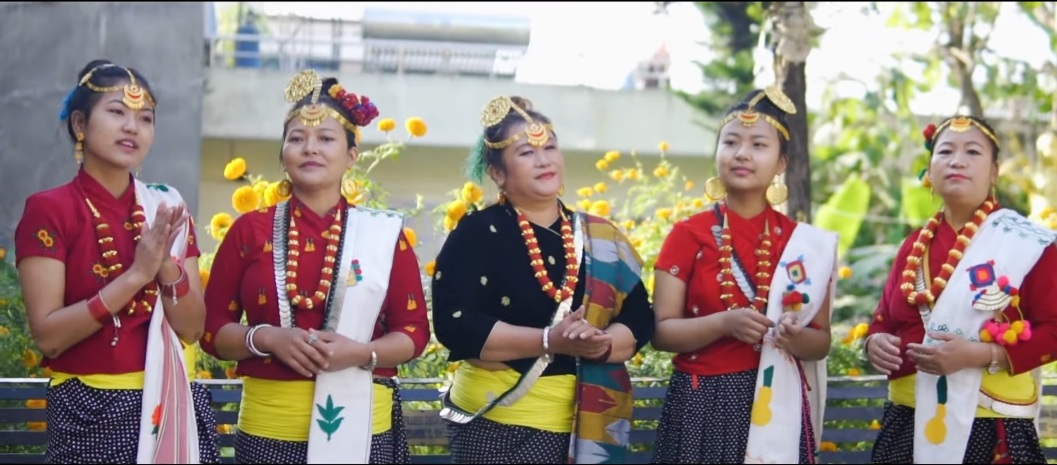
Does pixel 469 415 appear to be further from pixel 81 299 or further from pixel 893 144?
pixel 893 144

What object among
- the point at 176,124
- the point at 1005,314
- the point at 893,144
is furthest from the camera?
the point at 893,144

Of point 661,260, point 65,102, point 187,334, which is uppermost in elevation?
point 65,102

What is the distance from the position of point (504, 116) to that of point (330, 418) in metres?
1.14

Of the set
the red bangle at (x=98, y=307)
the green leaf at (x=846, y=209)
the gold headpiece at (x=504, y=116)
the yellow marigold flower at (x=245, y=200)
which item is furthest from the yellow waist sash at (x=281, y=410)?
the green leaf at (x=846, y=209)

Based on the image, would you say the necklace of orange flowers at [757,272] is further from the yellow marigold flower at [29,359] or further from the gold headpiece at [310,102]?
the yellow marigold flower at [29,359]

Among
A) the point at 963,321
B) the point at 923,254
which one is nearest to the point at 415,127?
the point at 923,254

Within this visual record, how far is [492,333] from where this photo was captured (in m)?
3.75

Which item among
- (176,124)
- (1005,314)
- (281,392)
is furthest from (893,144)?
(281,392)

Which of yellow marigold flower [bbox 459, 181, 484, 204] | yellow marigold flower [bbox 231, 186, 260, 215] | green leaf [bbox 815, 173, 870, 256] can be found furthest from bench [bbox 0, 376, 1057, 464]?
green leaf [bbox 815, 173, 870, 256]

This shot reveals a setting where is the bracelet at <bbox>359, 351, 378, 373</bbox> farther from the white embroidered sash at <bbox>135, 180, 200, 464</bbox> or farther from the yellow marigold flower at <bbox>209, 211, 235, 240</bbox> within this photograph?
the yellow marigold flower at <bbox>209, 211, 235, 240</bbox>

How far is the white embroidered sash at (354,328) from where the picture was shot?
361cm

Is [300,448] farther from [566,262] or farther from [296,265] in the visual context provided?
[566,262]

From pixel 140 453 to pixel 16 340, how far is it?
6.72 ft

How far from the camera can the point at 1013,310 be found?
391 centimetres
